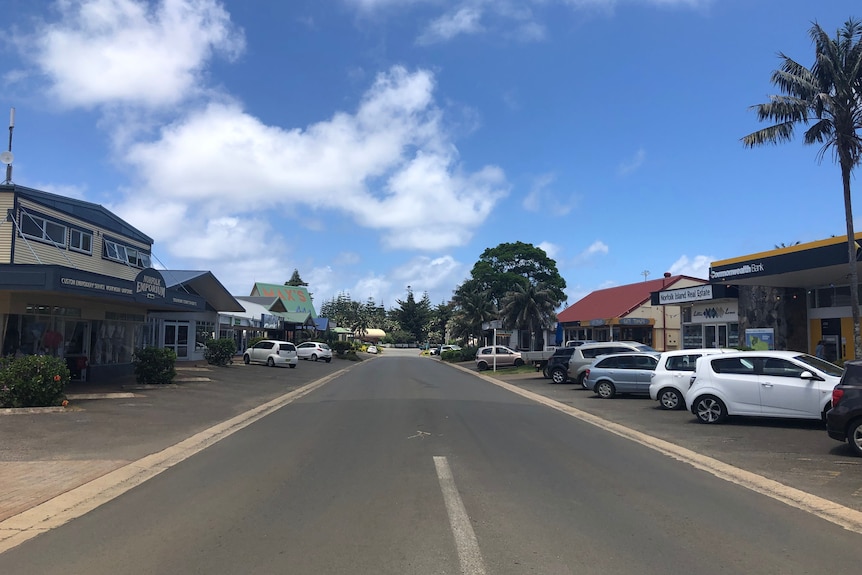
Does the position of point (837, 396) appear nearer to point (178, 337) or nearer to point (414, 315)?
point (178, 337)

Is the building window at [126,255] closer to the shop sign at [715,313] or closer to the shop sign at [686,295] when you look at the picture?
the shop sign at [686,295]

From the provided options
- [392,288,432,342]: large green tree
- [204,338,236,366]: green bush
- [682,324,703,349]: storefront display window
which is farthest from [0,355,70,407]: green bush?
[392,288,432,342]: large green tree

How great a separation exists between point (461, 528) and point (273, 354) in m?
34.5

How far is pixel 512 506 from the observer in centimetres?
715

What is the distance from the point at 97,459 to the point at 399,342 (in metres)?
117

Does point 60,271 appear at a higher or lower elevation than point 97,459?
higher

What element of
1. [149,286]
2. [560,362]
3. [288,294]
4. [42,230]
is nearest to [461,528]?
[149,286]

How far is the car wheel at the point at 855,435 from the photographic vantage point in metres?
9.90

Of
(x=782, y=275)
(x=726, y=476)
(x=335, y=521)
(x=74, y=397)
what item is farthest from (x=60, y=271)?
(x=782, y=275)

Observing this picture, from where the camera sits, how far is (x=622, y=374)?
21.1 m

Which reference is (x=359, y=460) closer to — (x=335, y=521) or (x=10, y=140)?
(x=335, y=521)

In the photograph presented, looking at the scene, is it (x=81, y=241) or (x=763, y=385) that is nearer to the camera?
(x=763, y=385)

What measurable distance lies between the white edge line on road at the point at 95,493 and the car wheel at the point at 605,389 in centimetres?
1266

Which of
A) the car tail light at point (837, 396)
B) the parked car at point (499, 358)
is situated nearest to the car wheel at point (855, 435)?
the car tail light at point (837, 396)
